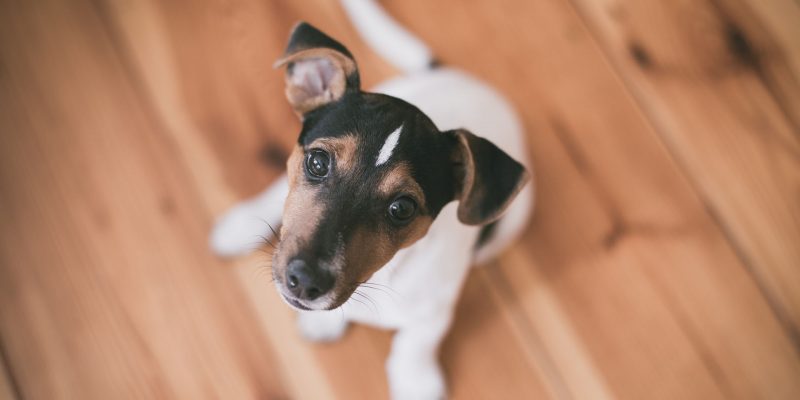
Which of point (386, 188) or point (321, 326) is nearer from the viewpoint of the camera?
point (386, 188)

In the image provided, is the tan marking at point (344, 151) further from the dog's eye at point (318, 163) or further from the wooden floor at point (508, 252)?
the wooden floor at point (508, 252)

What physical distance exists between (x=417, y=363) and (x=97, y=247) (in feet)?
4.59

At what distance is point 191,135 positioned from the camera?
8.45ft

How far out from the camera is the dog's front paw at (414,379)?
229 centimetres

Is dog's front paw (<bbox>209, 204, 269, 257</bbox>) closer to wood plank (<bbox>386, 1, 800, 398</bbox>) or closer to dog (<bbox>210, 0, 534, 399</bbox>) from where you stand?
dog (<bbox>210, 0, 534, 399</bbox>)

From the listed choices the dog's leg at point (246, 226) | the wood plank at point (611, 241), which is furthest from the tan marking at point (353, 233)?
the wood plank at point (611, 241)

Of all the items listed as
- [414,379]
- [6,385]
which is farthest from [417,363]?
[6,385]

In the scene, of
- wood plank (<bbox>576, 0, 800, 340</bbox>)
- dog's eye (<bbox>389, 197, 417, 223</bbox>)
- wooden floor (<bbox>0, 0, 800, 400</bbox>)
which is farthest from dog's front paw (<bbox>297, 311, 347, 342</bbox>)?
wood plank (<bbox>576, 0, 800, 340</bbox>)

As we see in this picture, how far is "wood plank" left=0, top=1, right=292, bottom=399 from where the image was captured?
7.63 feet

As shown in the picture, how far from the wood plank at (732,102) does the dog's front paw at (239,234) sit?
186 cm

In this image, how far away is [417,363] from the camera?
7.48 ft

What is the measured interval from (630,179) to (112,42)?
243 centimetres

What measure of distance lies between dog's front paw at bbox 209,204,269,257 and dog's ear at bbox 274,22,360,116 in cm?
72

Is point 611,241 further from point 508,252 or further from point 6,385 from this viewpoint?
point 6,385
